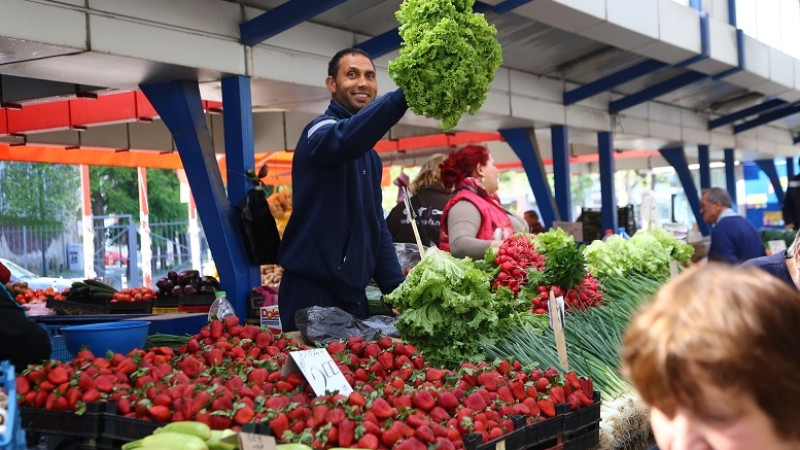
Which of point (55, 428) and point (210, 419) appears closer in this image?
point (210, 419)

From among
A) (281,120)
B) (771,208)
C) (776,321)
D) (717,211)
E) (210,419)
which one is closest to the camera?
(776,321)

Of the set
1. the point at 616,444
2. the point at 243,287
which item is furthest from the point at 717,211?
the point at 616,444

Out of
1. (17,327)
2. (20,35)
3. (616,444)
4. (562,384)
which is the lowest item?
(616,444)

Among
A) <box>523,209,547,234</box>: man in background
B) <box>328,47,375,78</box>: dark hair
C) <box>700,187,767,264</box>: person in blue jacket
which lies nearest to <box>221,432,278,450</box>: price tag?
<box>328,47,375,78</box>: dark hair

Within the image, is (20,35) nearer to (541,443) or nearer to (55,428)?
(55,428)

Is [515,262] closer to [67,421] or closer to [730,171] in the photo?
[67,421]

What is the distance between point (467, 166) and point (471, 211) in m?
0.40

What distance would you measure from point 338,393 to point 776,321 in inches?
64.1

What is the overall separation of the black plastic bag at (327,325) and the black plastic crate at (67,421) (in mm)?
996

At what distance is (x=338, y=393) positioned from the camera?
2547 millimetres

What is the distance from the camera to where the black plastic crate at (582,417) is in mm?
2754

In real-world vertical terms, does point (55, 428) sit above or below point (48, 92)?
below

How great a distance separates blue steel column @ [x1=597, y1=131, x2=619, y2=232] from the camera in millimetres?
12672

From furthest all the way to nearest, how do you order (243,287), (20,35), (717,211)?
(717,211) → (243,287) → (20,35)
